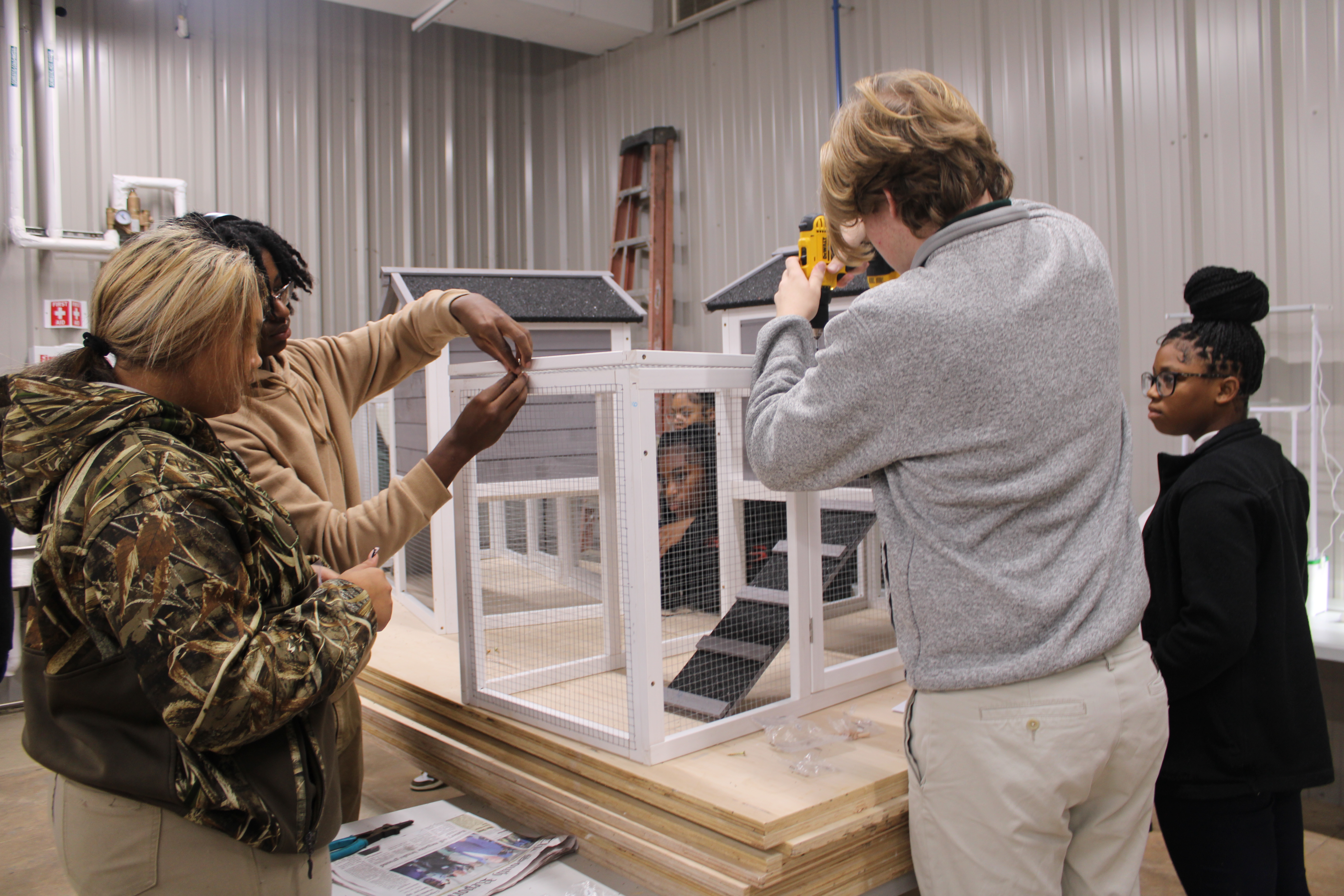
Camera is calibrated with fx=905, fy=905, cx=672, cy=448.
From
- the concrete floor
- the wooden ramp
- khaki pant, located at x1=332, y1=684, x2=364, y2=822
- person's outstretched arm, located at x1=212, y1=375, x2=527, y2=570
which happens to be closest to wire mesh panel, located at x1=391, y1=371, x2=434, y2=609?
the concrete floor

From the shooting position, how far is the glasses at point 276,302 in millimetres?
1235

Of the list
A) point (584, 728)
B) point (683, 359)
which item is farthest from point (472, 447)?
point (584, 728)

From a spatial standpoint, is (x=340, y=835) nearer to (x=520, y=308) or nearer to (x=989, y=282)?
(x=989, y=282)

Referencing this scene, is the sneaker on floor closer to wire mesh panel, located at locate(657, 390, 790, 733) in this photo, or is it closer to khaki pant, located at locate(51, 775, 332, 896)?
wire mesh panel, located at locate(657, 390, 790, 733)

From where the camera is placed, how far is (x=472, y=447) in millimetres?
1560

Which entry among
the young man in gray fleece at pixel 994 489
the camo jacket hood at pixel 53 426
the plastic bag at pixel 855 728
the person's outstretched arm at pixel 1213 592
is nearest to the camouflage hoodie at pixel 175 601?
the camo jacket hood at pixel 53 426

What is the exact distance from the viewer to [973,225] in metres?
1.13

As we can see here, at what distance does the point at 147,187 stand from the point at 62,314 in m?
0.81

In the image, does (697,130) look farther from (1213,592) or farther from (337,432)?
(1213,592)

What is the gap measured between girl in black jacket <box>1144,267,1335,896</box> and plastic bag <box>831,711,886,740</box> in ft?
1.60

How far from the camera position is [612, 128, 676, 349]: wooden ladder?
538 cm

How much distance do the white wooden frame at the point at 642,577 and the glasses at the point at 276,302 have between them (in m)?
0.36

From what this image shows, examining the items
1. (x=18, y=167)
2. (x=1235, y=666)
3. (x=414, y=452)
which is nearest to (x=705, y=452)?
(x=1235, y=666)

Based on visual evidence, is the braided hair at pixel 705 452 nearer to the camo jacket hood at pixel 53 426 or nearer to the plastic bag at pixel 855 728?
the plastic bag at pixel 855 728
